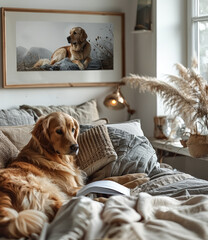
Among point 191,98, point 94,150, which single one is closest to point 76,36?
point 191,98

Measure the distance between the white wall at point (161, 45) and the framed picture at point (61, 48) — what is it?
0.24 m

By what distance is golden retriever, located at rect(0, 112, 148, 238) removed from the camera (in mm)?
1875

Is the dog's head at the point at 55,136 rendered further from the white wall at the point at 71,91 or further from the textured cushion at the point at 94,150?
the white wall at the point at 71,91

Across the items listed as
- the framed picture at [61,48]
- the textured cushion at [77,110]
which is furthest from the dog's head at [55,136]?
the framed picture at [61,48]

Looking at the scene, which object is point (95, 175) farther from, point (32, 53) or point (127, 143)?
point (32, 53)

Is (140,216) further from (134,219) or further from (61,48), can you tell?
(61,48)

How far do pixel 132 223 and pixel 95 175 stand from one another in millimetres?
1106

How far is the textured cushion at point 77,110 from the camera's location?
12.0 feet

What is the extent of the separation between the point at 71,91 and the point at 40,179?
178 centimetres

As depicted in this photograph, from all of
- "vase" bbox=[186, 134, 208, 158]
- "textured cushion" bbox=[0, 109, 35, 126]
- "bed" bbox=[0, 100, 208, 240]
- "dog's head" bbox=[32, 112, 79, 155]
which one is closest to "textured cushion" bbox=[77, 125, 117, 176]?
"dog's head" bbox=[32, 112, 79, 155]

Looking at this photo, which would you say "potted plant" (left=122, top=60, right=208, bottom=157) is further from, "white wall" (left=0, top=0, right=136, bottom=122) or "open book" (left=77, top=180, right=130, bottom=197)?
"open book" (left=77, top=180, right=130, bottom=197)

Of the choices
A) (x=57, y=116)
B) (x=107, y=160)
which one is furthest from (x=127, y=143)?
(x=57, y=116)

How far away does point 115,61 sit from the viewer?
423 centimetres

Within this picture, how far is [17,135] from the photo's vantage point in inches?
116
